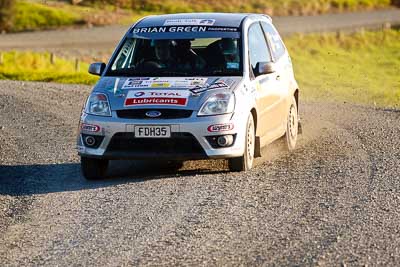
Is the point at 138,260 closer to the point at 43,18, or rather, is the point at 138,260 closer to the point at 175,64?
the point at 175,64

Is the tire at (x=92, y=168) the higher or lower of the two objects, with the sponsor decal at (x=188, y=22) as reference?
lower

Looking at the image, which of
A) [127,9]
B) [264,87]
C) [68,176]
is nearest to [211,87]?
[264,87]

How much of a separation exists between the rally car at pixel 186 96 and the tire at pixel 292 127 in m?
0.37

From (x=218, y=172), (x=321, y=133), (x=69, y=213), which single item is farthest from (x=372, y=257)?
(x=321, y=133)

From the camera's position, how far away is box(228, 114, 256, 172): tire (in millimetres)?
11969

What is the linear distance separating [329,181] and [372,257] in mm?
3458

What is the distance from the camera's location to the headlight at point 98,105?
11.9 metres

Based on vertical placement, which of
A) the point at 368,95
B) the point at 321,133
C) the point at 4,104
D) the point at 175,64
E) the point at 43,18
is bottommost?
the point at 43,18

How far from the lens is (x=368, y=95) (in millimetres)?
28125

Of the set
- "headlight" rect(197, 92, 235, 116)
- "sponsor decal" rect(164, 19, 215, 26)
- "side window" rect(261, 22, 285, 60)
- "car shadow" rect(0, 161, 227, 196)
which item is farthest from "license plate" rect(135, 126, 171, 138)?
"side window" rect(261, 22, 285, 60)

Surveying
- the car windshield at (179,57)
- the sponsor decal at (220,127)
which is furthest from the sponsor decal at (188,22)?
the sponsor decal at (220,127)

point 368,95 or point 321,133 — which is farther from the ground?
point 321,133

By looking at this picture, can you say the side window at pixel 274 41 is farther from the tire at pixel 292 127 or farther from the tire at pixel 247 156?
the tire at pixel 247 156

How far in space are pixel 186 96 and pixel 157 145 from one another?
0.53m
